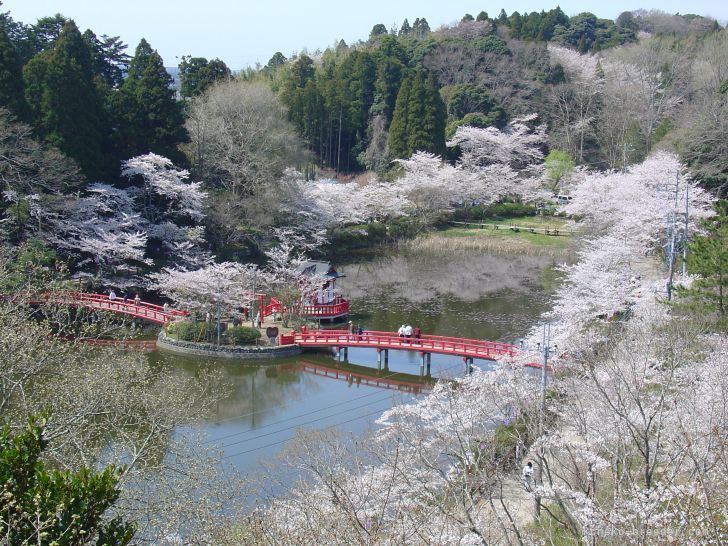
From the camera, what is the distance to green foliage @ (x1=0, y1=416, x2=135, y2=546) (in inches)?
235

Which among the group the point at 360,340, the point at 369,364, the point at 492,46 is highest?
the point at 492,46

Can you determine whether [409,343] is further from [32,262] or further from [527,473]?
[32,262]

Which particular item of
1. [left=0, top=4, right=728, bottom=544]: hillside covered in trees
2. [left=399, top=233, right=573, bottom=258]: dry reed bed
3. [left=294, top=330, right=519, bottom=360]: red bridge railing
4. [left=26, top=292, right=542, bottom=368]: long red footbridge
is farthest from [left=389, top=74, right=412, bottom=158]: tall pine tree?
[left=294, top=330, right=519, bottom=360]: red bridge railing

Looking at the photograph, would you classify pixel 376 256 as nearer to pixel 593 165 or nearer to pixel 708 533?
pixel 593 165

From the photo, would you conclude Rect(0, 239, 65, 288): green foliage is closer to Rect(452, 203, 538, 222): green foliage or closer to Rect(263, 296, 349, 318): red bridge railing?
Rect(263, 296, 349, 318): red bridge railing

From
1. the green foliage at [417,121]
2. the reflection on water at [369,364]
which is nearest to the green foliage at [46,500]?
the reflection on water at [369,364]

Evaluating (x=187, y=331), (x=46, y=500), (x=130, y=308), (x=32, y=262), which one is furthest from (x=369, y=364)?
(x=46, y=500)

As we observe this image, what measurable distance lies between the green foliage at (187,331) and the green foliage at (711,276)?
14.3 m

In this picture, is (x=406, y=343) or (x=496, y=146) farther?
(x=496, y=146)

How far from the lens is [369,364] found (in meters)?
23.4

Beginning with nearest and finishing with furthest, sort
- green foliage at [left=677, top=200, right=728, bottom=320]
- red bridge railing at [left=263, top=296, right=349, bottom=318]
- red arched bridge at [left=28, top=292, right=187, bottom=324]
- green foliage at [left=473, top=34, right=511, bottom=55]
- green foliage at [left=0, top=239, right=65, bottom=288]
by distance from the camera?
green foliage at [left=677, top=200, right=728, bottom=320] < green foliage at [left=0, top=239, right=65, bottom=288] < red arched bridge at [left=28, top=292, right=187, bottom=324] < red bridge railing at [left=263, top=296, right=349, bottom=318] < green foliage at [left=473, top=34, right=511, bottom=55]

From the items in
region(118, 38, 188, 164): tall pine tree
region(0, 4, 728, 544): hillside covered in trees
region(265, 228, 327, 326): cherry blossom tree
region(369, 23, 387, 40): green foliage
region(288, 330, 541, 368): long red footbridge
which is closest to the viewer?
region(0, 4, 728, 544): hillside covered in trees

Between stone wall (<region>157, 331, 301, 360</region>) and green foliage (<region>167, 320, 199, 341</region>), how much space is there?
20cm

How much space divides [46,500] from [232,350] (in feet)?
55.8
